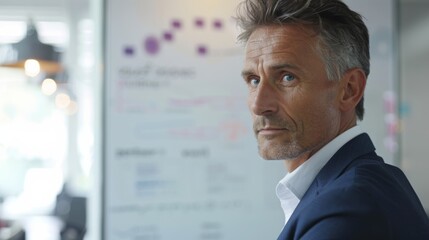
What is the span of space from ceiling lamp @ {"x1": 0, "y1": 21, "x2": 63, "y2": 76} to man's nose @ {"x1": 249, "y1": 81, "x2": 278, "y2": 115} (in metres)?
3.82

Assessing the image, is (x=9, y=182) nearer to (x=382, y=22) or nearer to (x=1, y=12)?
(x=1, y=12)

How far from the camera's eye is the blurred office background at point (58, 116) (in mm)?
4793

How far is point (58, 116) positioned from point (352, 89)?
521 centimetres

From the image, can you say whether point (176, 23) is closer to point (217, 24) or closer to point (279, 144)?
point (217, 24)

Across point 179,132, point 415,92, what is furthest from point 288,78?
point 415,92

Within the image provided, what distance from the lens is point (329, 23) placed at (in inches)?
43.4

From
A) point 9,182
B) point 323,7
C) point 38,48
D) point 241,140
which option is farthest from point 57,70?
point 323,7

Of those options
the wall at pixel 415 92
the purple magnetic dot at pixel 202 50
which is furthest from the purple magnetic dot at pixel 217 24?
the wall at pixel 415 92

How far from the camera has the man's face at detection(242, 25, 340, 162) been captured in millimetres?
1074

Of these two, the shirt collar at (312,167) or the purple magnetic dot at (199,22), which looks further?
the purple magnetic dot at (199,22)

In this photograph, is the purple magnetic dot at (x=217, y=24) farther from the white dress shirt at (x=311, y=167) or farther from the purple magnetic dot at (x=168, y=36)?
the white dress shirt at (x=311, y=167)

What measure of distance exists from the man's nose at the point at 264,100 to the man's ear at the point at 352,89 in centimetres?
16

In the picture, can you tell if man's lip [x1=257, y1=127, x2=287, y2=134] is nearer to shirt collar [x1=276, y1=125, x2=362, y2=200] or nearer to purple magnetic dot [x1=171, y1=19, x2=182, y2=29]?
shirt collar [x1=276, y1=125, x2=362, y2=200]

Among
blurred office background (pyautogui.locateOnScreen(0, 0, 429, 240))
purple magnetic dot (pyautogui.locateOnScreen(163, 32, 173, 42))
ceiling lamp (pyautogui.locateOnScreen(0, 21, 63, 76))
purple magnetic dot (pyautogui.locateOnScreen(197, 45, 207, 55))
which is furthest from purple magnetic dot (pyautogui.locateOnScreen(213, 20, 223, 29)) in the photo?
ceiling lamp (pyautogui.locateOnScreen(0, 21, 63, 76))
